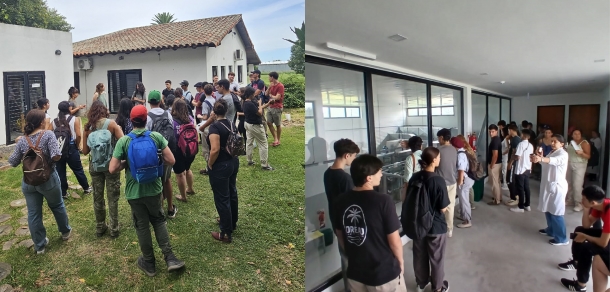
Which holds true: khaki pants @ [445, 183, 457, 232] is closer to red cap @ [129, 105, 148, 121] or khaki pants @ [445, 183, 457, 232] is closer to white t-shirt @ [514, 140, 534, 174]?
white t-shirt @ [514, 140, 534, 174]

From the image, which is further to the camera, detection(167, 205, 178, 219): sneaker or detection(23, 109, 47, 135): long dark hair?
detection(167, 205, 178, 219): sneaker

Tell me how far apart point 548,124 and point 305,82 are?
1.27 m

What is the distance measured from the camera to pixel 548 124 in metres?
1.43

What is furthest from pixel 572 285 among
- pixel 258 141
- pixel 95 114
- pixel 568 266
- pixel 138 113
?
pixel 95 114

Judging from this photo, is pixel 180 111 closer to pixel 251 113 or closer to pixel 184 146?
pixel 184 146

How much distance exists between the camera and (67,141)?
0.96 metres

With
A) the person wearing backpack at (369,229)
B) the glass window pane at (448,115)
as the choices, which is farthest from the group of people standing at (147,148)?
the glass window pane at (448,115)

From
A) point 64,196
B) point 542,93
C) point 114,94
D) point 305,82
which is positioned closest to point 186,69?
point 114,94

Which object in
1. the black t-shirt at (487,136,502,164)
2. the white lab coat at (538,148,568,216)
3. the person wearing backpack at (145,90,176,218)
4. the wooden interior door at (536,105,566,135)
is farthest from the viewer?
the black t-shirt at (487,136,502,164)

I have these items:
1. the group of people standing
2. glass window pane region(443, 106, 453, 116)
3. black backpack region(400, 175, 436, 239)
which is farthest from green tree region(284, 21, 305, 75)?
glass window pane region(443, 106, 453, 116)

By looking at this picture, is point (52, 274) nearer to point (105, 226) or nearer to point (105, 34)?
point (105, 226)

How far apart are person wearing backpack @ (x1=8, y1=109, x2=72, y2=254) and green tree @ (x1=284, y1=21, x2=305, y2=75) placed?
2.97 ft

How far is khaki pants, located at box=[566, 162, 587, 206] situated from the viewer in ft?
3.79

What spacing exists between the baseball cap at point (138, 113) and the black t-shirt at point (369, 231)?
30.3 inches
